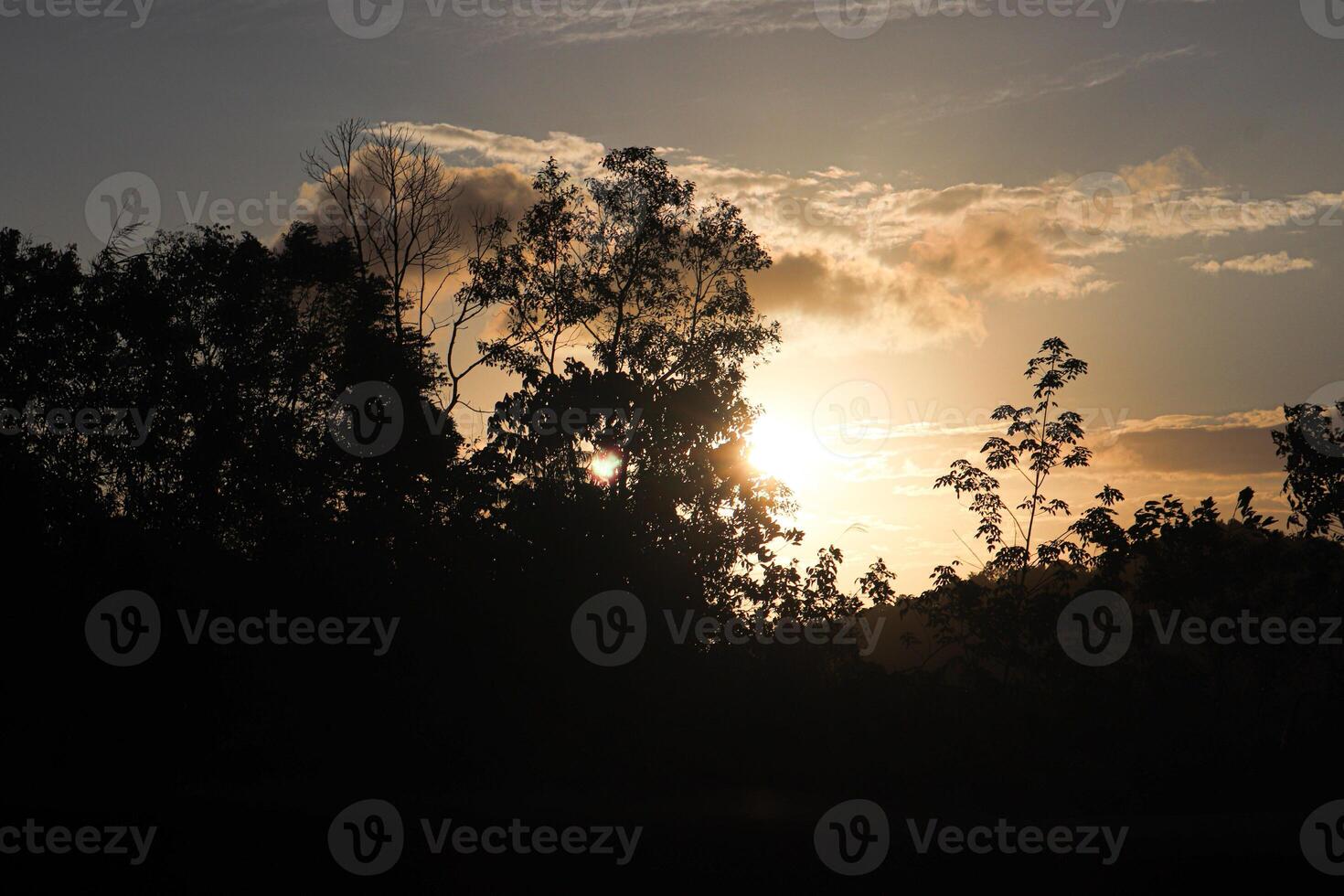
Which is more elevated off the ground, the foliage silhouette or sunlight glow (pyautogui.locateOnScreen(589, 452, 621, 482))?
sunlight glow (pyautogui.locateOnScreen(589, 452, 621, 482))

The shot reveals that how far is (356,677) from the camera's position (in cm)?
2292

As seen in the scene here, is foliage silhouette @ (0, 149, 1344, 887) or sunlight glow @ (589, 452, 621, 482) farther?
sunlight glow @ (589, 452, 621, 482)

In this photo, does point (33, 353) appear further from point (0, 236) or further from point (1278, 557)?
point (1278, 557)

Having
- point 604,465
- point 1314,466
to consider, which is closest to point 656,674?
point 604,465

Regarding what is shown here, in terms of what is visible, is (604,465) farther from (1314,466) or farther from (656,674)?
(1314,466)

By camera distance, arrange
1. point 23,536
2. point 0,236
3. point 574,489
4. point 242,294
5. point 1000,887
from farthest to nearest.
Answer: point 242,294 → point 0,236 → point 23,536 → point 574,489 → point 1000,887

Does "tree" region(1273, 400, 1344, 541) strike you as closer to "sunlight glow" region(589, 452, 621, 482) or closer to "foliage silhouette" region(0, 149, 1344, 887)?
"foliage silhouette" region(0, 149, 1344, 887)

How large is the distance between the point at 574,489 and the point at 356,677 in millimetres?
5825

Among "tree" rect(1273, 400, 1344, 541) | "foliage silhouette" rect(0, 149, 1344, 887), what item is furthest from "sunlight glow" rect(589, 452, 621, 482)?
"tree" rect(1273, 400, 1344, 541)

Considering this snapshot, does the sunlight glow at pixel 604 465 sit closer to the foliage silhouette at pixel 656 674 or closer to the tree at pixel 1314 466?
the foliage silhouette at pixel 656 674

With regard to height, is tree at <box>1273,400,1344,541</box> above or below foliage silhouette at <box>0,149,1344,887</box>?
above

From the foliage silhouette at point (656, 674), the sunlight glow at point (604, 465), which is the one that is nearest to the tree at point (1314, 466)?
the foliage silhouette at point (656, 674)

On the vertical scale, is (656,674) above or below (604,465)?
below

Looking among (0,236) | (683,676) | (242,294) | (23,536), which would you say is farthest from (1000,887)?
(0,236)
